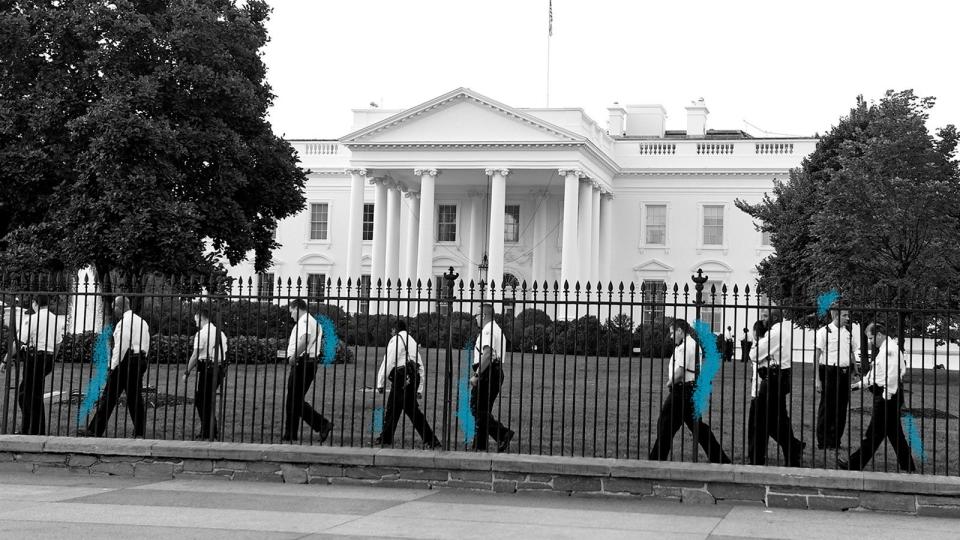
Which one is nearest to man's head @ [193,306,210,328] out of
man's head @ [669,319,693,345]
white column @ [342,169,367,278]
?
man's head @ [669,319,693,345]

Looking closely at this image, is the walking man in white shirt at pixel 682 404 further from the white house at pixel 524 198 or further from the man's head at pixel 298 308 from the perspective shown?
the white house at pixel 524 198

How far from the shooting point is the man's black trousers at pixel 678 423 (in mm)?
9742

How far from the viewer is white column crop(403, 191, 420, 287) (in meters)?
45.6

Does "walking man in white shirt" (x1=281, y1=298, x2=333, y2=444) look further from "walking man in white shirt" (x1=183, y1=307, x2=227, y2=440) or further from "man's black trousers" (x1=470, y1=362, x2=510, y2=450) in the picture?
"man's black trousers" (x1=470, y1=362, x2=510, y2=450)

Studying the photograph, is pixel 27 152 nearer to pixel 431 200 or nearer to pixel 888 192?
pixel 888 192

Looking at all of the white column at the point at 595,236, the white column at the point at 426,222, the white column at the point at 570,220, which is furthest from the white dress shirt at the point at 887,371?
the white column at the point at 595,236

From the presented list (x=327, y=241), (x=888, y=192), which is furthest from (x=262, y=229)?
(x=327, y=241)

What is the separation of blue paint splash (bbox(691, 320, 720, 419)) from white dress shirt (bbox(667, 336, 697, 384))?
0.28ft

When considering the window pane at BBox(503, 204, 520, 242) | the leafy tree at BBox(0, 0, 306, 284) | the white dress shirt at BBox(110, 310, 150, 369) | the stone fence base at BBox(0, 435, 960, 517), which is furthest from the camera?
the window pane at BBox(503, 204, 520, 242)

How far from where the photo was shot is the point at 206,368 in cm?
1105

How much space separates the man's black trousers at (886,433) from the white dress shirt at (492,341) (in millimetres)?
3505

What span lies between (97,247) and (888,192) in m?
16.0

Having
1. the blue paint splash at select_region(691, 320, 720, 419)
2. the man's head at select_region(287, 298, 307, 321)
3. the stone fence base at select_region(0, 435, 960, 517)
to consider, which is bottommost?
the stone fence base at select_region(0, 435, 960, 517)

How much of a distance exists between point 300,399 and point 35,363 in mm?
2676
